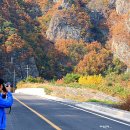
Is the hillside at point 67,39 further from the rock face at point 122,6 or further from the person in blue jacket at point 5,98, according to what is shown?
the person in blue jacket at point 5,98

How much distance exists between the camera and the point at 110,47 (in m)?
149

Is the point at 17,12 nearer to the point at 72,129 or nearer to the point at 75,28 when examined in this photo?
the point at 75,28

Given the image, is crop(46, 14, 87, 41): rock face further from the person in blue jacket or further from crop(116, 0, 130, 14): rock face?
the person in blue jacket

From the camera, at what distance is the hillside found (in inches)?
4471

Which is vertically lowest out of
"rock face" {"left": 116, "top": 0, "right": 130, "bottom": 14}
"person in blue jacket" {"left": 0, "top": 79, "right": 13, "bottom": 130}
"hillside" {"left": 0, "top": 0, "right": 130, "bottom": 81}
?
"person in blue jacket" {"left": 0, "top": 79, "right": 13, "bottom": 130}

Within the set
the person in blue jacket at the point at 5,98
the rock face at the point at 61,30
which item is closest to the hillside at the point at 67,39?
the rock face at the point at 61,30

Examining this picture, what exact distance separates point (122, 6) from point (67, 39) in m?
25.4

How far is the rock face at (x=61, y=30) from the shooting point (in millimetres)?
146250

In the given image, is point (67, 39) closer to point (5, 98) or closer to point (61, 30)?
point (61, 30)

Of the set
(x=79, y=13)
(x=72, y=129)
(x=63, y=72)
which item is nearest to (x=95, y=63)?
(x=63, y=72)

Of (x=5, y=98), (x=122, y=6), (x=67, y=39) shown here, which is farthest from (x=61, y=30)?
(x=5, y=98)

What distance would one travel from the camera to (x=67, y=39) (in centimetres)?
14600

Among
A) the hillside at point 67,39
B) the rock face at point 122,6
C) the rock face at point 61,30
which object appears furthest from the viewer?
the rock face at point 122,6

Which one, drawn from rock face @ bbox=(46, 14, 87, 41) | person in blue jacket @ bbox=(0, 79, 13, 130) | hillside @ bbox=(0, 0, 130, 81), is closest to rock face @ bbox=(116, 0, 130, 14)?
hillside @ bbox=(0, 0, 130, 81)
